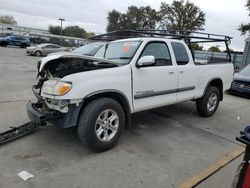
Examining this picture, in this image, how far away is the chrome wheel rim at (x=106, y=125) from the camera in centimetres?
370

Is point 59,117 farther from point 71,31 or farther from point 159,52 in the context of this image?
point 71,31

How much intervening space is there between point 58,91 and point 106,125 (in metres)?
0.94

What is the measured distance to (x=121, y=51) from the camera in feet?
15.1

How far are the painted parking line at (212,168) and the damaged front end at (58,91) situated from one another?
5.89 feet

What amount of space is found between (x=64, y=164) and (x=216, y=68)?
14.5ft

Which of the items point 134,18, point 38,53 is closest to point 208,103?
point 38,53

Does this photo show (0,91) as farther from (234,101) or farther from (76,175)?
(234,101)

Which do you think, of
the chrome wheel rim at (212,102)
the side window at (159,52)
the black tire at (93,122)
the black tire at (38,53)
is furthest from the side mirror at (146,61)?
the black tire at (38,53)

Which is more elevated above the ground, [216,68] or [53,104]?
[216,68]

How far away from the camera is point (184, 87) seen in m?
5.15

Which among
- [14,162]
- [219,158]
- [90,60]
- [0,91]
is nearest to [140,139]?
[219,158]

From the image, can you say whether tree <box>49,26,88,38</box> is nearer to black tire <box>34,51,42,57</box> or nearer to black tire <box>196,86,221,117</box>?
black tire <box>34,51,42,57</box>

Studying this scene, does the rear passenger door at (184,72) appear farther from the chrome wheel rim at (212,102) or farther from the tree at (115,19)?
the tree at (115,19)

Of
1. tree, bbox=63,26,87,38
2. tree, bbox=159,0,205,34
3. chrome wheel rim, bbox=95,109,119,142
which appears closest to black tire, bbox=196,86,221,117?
chrome wheel rim, bbox=95,109,119,142
